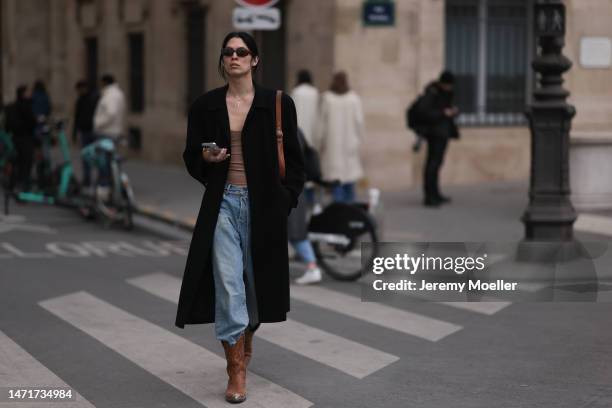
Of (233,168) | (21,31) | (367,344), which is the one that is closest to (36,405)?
(233,168)

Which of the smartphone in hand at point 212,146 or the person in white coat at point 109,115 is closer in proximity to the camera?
the smartphone in hand at point 212,146

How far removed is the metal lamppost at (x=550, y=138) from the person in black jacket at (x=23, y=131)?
9.17 metres

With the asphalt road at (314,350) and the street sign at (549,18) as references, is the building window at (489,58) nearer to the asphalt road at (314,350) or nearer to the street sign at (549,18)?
the street sign at (549,18)

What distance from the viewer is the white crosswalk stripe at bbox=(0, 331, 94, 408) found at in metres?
6.12

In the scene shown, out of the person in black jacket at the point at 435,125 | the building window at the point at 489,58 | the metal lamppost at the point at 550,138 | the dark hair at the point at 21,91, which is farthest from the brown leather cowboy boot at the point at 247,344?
the building window at the point at 489,58

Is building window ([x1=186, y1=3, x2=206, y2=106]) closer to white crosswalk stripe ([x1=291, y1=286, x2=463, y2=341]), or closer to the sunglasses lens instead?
white crosswalk stripe ([x1=291, y1=286, x2=463, y2=341])

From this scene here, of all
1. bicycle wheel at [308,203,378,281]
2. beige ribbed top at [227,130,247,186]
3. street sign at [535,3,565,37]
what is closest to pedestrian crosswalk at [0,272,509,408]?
bicycle wheel at [308,203,378,281]

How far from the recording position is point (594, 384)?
21.6ft

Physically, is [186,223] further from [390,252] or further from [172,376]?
[172,376]

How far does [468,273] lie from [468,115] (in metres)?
8.70

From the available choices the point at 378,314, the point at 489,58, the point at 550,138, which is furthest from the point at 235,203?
the point at 489,58

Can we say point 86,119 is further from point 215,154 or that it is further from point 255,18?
point 215,154

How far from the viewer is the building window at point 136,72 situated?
82.3 feet

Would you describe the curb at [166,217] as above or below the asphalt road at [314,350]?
below
